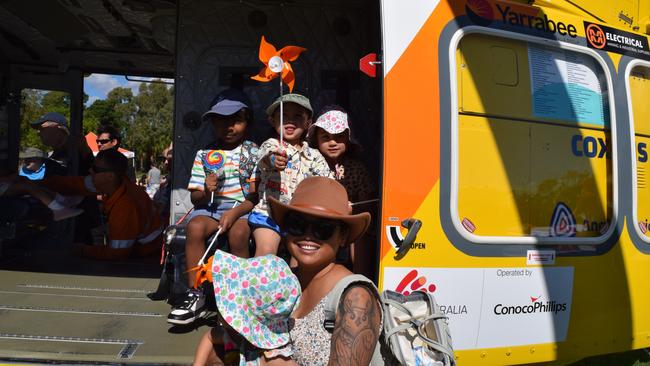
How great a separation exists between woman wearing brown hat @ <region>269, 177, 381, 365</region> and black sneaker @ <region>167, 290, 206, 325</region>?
1246 millimetres

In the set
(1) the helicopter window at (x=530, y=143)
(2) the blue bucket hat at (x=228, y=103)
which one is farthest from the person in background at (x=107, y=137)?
(1) the helicopter window at (x=530, y=143)

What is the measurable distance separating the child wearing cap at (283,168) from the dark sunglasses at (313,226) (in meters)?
1.13

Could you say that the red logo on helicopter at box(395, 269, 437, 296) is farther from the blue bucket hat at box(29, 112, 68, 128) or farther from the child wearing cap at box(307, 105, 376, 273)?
the blue bucket hat at box(29, 112, 68, 128)

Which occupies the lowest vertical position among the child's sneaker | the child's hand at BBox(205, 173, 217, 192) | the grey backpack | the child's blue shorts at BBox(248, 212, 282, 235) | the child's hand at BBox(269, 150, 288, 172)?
the grey backpack

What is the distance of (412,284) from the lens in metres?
2.25

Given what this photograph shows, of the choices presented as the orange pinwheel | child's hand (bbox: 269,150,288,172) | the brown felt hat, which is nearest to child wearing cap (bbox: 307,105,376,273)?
child's hand (bbox: 269,150,288,172)

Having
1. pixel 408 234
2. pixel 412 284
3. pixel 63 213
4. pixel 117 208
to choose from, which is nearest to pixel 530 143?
pixel 408 234

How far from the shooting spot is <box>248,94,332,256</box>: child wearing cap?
9.59ft

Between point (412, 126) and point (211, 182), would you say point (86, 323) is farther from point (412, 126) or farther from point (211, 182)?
point (412, 126)

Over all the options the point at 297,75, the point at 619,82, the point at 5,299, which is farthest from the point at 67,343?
the point at 619,82

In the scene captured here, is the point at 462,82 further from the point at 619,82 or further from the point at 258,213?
the point at 258,213

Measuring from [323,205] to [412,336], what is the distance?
1.86ft

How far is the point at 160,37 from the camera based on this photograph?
4766mm

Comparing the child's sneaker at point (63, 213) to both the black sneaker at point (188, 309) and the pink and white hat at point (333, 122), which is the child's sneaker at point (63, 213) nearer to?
the black sneaker at point (188, 309)
